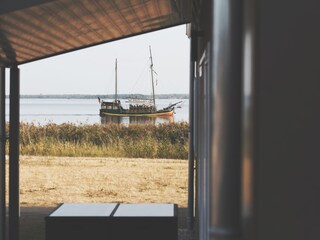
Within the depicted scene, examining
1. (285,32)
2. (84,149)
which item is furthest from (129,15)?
(84,149)

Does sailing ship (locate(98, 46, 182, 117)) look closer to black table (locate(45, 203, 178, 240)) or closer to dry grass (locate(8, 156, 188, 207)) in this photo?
dry grass (locate(8, 156, 188, 207))

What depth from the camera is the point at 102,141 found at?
1953cm

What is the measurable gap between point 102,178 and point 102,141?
1.11 m

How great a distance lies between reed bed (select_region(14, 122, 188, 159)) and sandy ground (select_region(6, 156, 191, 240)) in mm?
235

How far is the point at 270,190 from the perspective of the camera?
1771mm

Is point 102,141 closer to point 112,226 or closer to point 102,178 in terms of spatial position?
point 102,178

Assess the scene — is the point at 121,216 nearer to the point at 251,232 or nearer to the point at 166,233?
the point at 166,233

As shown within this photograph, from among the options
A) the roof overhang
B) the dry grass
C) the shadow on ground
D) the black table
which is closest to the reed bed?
the dry grass

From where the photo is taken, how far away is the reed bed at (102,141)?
18688 mm

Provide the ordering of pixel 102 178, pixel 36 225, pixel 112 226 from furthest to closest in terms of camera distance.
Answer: pixel 102 178
pixel 36 225
pixel 112 226

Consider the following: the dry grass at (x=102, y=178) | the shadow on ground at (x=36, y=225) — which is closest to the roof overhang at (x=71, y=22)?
the shadow on ground at (x=36, y=225)

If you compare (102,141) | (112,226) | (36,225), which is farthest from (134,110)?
(112,226)

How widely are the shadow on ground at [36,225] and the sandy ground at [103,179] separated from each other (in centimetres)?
596

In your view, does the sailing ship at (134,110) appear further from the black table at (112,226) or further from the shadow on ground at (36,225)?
the black table at (112,226)
